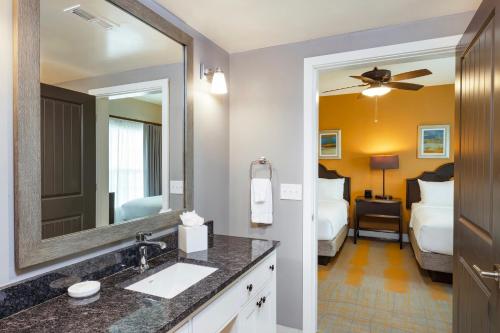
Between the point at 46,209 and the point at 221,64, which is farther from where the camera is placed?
Result: the point at 221,64

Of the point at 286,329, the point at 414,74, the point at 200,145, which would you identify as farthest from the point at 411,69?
the point at 286,329

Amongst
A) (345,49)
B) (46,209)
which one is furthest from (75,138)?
(345,49)

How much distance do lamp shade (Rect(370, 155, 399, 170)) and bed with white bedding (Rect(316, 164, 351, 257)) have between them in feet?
2.09

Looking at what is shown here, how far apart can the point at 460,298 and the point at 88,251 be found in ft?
6.41

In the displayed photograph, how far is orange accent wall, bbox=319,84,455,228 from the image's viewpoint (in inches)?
189

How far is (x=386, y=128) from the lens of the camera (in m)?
5.12

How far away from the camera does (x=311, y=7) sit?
1703 millimetres

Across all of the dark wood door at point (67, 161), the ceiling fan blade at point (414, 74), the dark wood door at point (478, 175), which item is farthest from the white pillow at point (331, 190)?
the dark wood door at point (67, 161)

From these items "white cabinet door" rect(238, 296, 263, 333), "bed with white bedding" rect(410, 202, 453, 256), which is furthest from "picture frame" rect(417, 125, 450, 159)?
"white cabinet door" rect(238, 296, 263, 333)

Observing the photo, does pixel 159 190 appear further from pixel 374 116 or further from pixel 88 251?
pixel 374 116

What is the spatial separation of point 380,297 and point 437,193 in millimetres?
2304

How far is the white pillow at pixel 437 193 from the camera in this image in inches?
169

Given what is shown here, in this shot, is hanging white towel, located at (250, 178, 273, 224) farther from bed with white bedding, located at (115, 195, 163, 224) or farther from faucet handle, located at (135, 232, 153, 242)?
faucet handle, located at (135, 232, 153, 242)

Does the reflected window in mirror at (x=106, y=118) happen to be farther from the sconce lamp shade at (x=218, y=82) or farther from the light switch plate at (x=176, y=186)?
the sconce lamp shade at (x=218, y=82)
